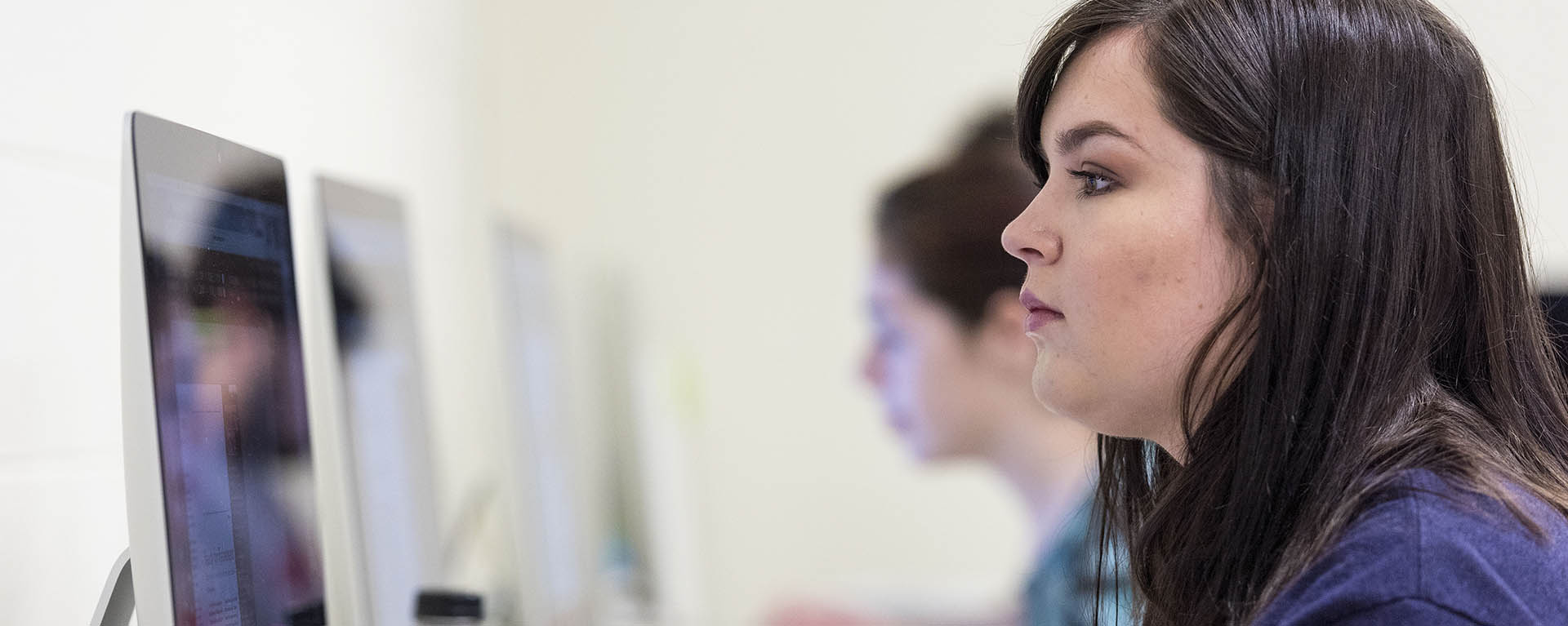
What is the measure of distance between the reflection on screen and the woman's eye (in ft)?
1.78

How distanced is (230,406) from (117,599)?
13 centimetres

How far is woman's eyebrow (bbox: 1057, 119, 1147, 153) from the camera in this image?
2.52ft

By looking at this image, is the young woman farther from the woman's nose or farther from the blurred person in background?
the woman's nose

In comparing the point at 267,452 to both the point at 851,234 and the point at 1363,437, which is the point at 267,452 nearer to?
the point at 1363,437

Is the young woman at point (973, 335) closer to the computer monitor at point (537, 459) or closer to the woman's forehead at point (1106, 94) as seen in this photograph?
the computer monitor at point (537, 459)

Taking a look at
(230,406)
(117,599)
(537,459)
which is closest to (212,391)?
(230,406)

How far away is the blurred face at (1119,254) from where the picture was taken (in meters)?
0.75

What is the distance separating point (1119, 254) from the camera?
76 cm

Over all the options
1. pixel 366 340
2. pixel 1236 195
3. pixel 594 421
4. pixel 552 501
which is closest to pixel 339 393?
pixel 366 340

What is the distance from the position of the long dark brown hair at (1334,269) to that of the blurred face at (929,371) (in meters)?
0.92

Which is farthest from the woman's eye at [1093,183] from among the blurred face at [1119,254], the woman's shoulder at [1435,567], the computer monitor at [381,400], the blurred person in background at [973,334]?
the blurred person in background at [973,334]

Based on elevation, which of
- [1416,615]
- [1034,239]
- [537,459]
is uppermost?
[1034,239]

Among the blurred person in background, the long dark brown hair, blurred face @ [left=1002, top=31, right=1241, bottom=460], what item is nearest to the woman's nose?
blurred face @ [left=1002, top=31, right=1241, bottom=460]

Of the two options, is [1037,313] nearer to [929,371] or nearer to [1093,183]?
[1093,183]
